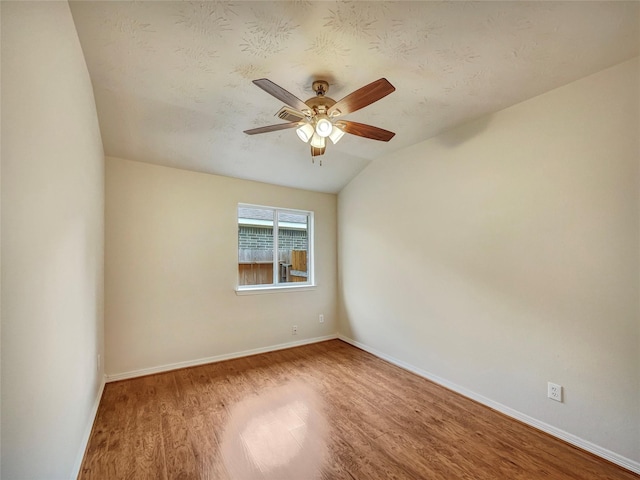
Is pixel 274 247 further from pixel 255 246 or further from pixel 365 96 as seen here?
pixel 365 96

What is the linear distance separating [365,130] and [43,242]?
6.44 ft

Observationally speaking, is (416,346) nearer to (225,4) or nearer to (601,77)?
(601,77)

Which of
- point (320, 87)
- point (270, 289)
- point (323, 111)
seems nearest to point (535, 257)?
point (323, 111)

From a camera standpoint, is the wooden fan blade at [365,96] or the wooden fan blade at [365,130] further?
the wooden fan blade at [365,130]

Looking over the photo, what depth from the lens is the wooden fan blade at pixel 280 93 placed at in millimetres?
1539

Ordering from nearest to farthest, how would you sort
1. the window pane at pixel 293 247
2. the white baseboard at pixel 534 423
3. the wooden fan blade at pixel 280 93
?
the wooden fan blade at pixel 280 93 < the white baseboard at pixel 534 423 < the window pane at pixel 293 247

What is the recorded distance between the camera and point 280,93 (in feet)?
5.46

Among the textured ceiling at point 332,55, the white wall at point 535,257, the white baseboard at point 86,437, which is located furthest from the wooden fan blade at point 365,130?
the white baseboard at point 86,437

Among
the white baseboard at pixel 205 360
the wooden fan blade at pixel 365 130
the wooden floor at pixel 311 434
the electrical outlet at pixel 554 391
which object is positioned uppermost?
the wooden fan blade at pixel 365 130

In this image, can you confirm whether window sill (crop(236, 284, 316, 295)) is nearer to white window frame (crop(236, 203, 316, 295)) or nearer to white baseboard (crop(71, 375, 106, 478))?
white window frame (crop(236, 203, 316, 295))

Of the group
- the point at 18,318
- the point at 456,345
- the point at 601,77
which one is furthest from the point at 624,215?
the point at 18,318

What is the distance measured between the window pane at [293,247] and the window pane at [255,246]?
0.16 m

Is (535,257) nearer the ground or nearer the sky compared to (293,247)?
nearer the ground

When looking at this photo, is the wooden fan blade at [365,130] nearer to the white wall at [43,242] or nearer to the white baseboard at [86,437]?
the white wall at [43,242]
